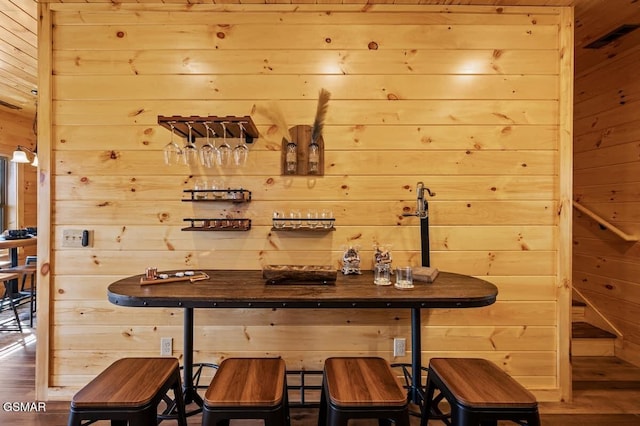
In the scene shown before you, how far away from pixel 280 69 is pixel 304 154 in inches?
23.8

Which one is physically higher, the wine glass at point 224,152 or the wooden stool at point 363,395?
the wine glass at point 224,152

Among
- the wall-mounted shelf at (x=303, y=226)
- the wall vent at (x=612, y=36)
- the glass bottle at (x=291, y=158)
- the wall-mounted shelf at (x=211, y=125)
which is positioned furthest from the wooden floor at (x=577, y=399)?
the wall vent at (x=612, y=36)

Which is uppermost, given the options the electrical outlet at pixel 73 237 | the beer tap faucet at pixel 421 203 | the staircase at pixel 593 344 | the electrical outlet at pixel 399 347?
the beer tap faucet at pixel 421 203

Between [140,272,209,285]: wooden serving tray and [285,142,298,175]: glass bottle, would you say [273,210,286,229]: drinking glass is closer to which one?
[285,142,298,175]: glass bottle

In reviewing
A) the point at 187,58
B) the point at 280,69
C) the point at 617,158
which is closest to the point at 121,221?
the point at 187,58

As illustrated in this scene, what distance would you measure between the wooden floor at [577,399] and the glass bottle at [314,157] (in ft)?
5.14

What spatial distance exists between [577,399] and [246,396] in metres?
2.32

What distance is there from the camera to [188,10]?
2.22 meters

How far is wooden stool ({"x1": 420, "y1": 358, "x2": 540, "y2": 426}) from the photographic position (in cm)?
123

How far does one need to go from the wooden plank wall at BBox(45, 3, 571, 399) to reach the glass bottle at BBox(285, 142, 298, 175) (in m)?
0.10

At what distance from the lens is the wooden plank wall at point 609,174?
2711 mm

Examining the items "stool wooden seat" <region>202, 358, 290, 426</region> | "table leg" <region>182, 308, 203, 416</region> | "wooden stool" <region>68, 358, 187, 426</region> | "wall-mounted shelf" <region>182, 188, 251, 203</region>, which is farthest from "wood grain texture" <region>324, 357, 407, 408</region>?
"wall-mounted shelf" <region>182, 188, 251, 203</region>

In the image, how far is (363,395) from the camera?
4.16 ft

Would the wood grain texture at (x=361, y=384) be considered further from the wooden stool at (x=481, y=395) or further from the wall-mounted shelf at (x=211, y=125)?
the wall-mounted shelf at (x=211, y=125)
